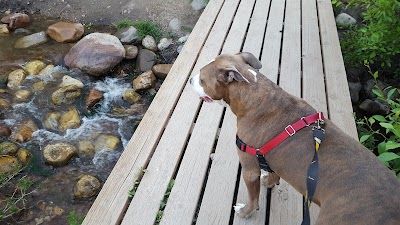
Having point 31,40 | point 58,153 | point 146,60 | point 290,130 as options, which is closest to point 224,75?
point 290,130

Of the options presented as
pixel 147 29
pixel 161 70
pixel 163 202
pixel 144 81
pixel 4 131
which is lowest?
pixel 4 131

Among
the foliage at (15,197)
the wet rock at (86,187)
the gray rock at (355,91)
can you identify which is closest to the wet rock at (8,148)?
the foliage at (15,197)

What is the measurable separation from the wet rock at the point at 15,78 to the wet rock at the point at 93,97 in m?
1.25

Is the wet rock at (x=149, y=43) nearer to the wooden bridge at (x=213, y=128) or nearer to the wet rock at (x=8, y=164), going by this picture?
the wooden bridge at (x=213, y=128)

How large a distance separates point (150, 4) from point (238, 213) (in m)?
5.58

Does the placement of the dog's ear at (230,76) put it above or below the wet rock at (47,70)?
above

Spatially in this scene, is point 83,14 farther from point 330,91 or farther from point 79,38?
point 330,91

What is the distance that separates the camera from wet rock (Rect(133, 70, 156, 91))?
5914mm

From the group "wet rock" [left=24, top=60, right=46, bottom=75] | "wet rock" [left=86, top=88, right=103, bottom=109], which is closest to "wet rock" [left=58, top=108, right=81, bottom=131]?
"wet rock" [left=86, top=88, right=103, bottom=109]

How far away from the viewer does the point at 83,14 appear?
742 centimetres

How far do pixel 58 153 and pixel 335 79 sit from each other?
3691 millimetres

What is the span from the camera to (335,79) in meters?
4.16

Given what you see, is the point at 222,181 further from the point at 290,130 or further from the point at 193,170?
the point at 290,130

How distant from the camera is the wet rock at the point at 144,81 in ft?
19.4
